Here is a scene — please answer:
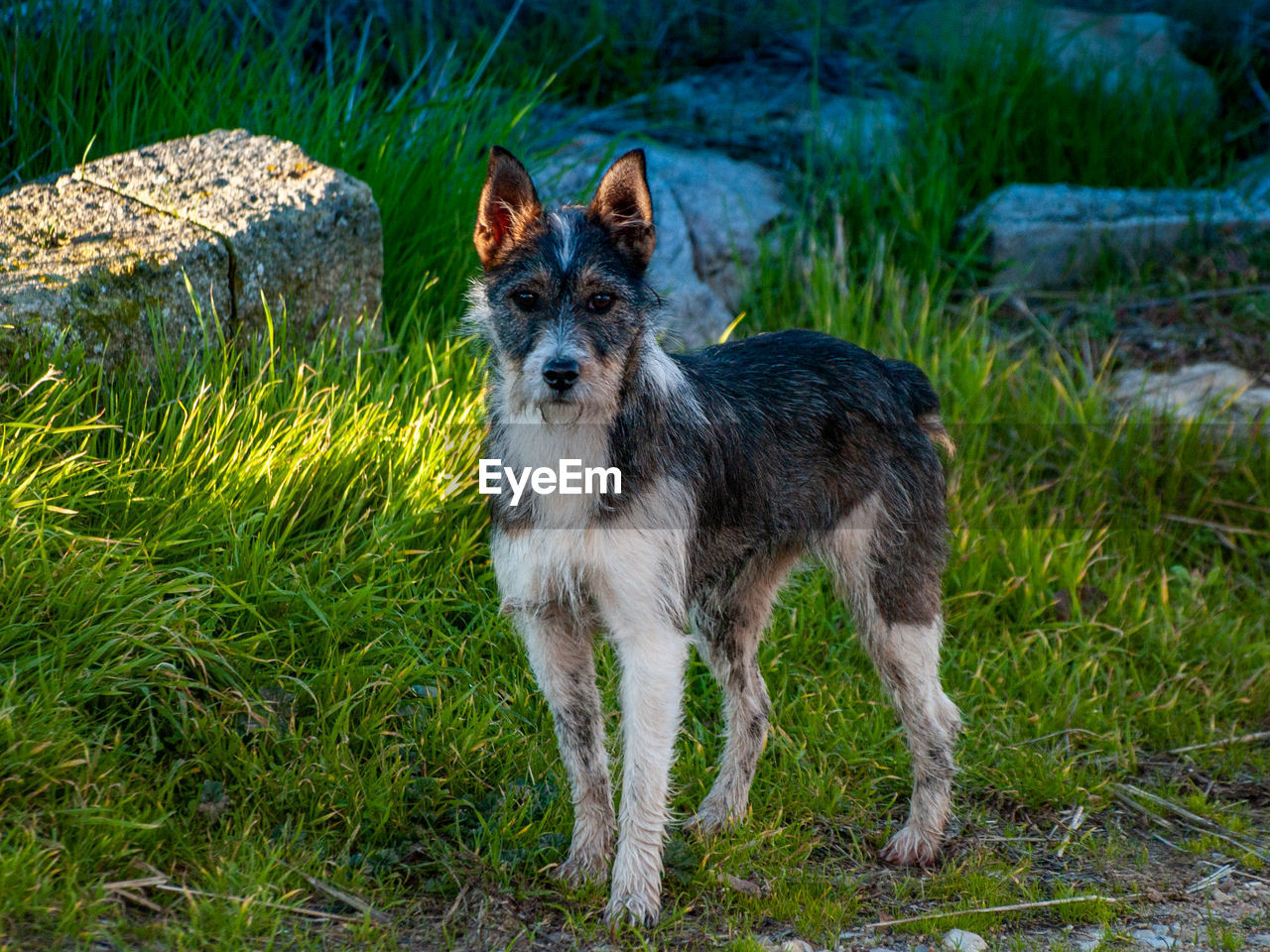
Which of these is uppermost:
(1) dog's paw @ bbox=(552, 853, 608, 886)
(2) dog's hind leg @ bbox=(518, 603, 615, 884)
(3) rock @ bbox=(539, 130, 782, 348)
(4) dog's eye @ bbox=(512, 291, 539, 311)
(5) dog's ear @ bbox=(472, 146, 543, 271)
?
(5) dog's ear @ bbox=(472, 146, 543, 271)

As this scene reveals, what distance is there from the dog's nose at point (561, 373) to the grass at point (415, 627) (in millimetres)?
1302

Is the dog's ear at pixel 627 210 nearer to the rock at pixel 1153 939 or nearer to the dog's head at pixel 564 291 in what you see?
the dog's head at pixel 564 291

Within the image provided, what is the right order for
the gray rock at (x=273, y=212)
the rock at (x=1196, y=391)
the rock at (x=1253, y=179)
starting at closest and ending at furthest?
the gray rock at (x=273, y=212) → the rock at (x=1196, y=391) → the rock at (x=1253, y=179)

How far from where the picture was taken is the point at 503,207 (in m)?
3.81

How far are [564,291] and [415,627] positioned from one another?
5.08 feet

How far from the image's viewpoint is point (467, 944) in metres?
3.48

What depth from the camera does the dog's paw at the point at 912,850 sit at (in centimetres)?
422

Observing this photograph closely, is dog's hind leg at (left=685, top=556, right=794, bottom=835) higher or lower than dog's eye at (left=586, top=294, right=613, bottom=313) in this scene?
lower

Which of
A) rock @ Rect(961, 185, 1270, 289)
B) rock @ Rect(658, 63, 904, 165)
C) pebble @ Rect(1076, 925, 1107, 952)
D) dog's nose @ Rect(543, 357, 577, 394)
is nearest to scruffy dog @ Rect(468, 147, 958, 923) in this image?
dog's nose @ Rect(543, 357, 577, 394)

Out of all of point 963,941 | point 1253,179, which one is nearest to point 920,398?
point 963,941

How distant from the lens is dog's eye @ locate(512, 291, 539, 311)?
142 inches

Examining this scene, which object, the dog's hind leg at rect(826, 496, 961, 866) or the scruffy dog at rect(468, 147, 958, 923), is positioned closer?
the scruffy dog at rect(468, 147, 958, 923)

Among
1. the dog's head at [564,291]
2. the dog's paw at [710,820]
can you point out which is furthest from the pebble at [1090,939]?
the dog's head at [564,291]

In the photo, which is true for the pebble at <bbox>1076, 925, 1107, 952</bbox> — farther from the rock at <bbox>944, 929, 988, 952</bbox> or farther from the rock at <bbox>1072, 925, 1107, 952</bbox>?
the rock at <bbox>944, 929, 988, 952</bbox>
